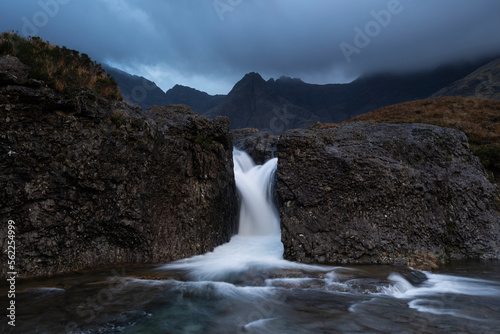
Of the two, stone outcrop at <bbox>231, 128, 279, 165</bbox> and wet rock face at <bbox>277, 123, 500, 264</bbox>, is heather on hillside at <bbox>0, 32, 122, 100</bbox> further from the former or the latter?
stone outcrop at <bbox>231, 128, 279, 165</bbox>

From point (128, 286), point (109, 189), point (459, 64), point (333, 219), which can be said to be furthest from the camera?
point (459, 64)

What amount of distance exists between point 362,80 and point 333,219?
164837 mm

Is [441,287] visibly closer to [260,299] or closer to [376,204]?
[376,204]

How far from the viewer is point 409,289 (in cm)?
779

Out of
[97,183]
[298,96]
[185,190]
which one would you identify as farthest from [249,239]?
[298,96]

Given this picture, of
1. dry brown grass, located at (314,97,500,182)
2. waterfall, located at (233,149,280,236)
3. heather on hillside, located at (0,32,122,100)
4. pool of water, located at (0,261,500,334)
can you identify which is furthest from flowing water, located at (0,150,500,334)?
Result: dry brown grass, located at (314,97,500,182)

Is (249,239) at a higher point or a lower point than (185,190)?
lower

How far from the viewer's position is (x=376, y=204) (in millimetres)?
10594

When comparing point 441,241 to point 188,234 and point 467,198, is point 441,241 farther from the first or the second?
point 188,234

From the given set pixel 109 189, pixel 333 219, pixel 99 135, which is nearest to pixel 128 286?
pixel 109 189

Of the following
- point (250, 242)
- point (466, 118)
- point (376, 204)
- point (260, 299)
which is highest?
point (466, 118)

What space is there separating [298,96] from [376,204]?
14849 cm

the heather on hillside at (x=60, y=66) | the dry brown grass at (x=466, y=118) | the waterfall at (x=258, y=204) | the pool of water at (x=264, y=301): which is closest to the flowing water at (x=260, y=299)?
the pool of water at (x=264, y=301)

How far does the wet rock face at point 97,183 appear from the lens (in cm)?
813
